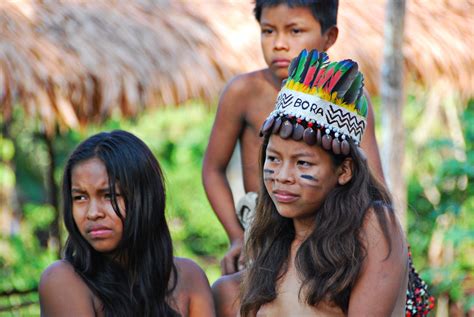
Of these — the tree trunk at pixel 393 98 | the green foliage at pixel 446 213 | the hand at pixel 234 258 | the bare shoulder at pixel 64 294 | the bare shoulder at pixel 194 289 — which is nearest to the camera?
the bare shoulder at pixel 64 294

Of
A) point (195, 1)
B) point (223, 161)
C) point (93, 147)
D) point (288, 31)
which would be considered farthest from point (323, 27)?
point (195, 1)

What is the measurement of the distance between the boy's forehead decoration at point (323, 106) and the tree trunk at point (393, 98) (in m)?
2.84

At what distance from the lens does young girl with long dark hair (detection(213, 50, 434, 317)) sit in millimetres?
2682

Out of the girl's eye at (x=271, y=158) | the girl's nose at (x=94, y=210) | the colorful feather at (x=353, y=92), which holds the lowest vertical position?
the girl's nose at (x=94, y=210)

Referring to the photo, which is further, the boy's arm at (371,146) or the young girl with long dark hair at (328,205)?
the boy's arm at (371,146)

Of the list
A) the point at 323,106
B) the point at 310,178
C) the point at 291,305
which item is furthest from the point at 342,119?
the point at 291,305

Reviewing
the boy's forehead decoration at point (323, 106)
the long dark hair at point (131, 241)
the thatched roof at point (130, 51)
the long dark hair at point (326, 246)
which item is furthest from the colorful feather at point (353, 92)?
the thatched roof at point (130, 51)

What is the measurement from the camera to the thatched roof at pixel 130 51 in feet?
16.9

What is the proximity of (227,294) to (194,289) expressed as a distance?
0.14 meters

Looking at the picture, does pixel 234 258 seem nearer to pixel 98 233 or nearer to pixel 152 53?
pixel 98 233

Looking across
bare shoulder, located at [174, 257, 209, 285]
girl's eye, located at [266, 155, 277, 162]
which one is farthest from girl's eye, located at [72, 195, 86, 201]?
girl's eye, located at [266, 155, 277, 162]

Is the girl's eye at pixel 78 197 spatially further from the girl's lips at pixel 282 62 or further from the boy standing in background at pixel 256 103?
the girl's lips at pixel 282 62

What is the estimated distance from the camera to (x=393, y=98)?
5648mm

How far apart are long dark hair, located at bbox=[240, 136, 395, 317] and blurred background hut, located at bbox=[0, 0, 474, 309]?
2.53 metres
